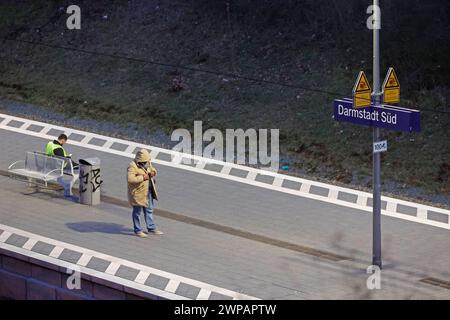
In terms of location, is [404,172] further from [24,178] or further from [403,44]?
[24,178]

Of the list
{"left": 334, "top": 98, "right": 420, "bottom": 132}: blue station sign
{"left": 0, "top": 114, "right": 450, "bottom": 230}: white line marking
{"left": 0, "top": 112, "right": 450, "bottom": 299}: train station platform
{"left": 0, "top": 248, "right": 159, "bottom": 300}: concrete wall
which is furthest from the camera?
{"left": 0, "top": 114, "right": 450, "bottom": 230}: white line marking

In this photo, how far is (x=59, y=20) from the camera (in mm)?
30125

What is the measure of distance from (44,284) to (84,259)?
1.10 meters

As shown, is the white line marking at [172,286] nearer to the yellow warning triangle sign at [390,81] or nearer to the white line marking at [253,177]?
the yellow warning triangle sign at [390,81]

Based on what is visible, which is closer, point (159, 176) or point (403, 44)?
point (159, 176)

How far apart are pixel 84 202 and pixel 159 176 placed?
2.11m

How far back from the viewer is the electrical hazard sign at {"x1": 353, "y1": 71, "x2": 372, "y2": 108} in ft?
56.1

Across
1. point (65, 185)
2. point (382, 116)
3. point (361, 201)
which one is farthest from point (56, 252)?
point (361, 201)

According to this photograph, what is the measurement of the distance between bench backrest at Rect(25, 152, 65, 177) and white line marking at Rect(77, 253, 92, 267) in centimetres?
355

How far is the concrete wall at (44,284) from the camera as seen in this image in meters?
15.3

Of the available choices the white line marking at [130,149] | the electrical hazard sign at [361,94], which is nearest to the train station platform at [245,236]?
the white line marking at [130,149]

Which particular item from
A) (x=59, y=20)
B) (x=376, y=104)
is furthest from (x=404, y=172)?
(x=59, y=20)

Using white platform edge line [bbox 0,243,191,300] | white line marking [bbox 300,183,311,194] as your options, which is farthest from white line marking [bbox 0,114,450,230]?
white platform edge line [bbox 0,243,191,300]

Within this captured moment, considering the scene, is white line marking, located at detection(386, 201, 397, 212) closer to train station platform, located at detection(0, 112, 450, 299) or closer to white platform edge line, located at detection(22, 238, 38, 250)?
train station platform, located at detection(0, 112, 450, 299)
